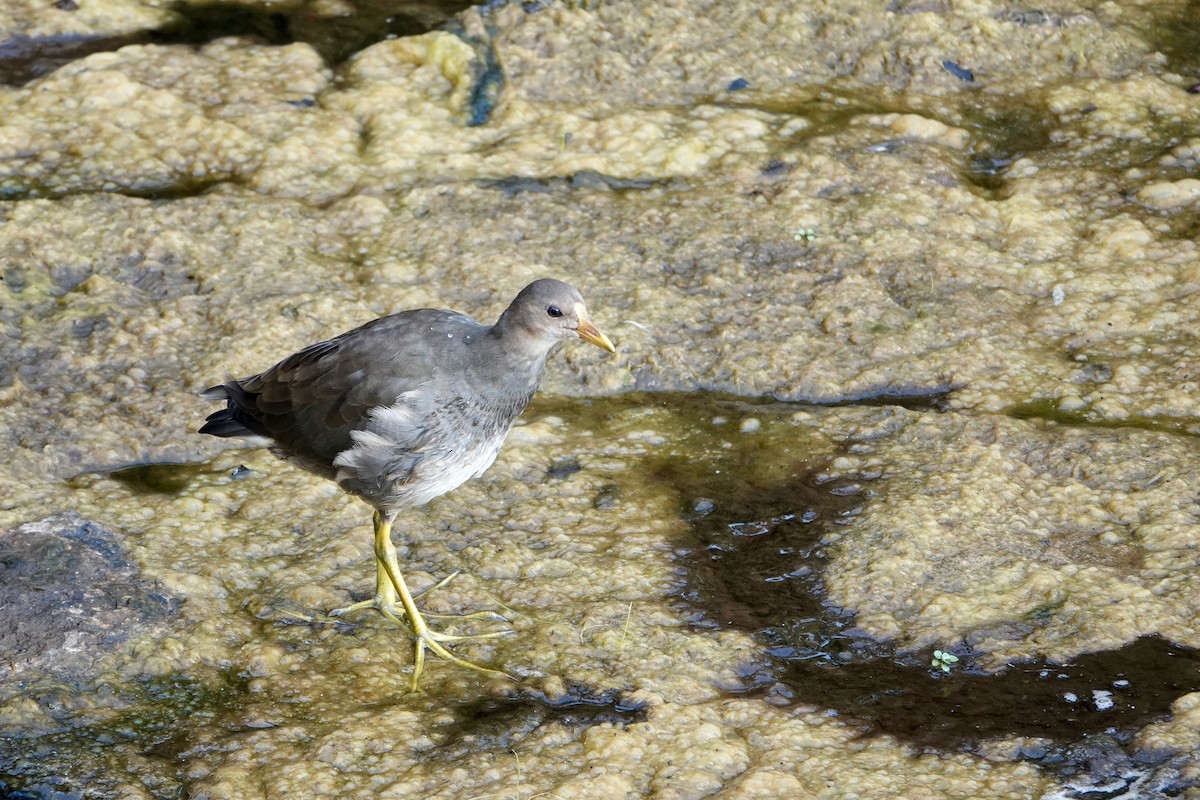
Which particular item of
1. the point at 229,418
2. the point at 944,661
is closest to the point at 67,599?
the point at 229,418

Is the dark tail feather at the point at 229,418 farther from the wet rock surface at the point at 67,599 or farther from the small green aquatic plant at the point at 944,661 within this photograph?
the small green aquatic plant at the point at 944,661

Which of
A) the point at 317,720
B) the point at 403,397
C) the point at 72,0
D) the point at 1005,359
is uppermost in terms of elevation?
the point at 72,0

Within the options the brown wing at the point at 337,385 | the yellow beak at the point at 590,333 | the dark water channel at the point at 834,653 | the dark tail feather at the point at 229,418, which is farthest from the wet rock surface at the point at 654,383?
the yellow beak at the point at 590,333

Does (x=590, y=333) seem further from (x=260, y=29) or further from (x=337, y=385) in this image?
(x=260, y=29)

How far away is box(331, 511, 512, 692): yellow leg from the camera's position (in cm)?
407

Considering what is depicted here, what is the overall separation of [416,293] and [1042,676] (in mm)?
2936

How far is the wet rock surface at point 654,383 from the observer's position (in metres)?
3.71

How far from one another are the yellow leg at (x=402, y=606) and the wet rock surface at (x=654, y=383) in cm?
8

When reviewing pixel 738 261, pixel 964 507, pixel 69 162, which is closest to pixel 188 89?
pixel 69 162

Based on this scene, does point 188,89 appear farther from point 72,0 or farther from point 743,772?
point 743,772

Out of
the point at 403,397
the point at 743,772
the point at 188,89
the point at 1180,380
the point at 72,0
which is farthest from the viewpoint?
the point at 72,0

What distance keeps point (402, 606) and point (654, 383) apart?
1.46 meters

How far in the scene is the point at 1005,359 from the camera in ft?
16.8

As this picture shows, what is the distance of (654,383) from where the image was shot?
206 inches
